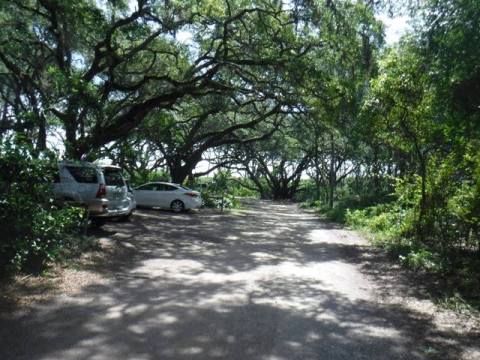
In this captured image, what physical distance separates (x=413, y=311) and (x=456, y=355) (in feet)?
5.60

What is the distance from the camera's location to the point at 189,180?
33.8 meters

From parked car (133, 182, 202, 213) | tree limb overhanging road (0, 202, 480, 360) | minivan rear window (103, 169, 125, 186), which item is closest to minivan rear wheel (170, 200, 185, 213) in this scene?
parked car (133, 182, 202, 213)

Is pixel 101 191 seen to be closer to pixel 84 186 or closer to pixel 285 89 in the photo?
pixel 84 186

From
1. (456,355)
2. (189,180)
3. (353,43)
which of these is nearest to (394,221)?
(353,43)

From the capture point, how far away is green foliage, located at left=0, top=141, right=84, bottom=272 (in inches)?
268

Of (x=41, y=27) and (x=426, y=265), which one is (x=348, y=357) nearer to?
(x=426, y=265)

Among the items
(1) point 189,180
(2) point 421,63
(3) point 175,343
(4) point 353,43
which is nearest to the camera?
(3) point 175,343

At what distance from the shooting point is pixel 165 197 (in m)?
23.3

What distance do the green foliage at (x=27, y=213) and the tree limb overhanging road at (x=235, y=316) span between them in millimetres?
977

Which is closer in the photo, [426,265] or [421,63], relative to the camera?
[421,63]

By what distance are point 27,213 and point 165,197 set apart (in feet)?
53.1

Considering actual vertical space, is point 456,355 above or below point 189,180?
below

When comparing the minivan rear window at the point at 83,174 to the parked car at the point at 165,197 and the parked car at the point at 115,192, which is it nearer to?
the parked car at the point at 115,192

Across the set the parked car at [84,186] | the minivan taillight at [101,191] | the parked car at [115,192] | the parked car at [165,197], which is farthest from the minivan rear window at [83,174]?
the parked car at [165,197]
